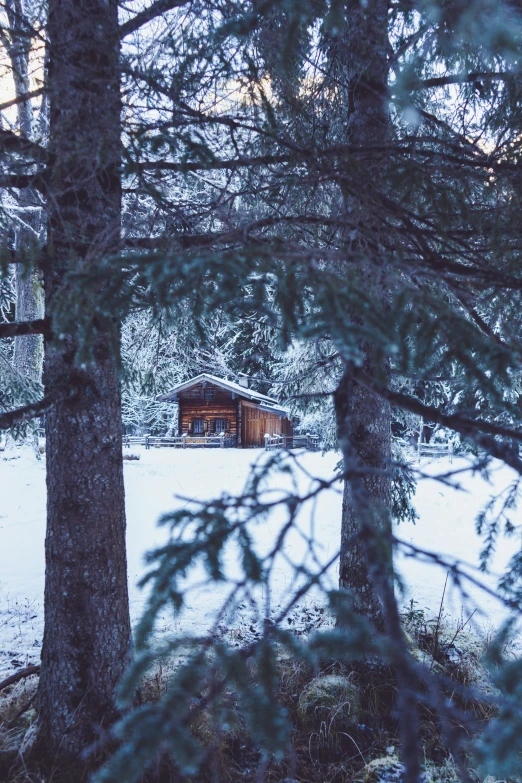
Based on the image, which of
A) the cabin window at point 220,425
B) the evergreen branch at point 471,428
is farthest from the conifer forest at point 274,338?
the cabin window at point 220,425

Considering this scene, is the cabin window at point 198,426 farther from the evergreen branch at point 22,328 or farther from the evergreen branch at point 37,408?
the evergreen branch at point 22,328

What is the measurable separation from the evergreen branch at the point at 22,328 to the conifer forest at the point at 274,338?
0.03 meters

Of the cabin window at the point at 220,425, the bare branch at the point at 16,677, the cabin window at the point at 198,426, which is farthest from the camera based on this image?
the cabin window at the point at 198,426

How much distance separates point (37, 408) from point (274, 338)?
229cm

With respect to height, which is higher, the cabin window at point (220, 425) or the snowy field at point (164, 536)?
the cabin window at point (220, 425)

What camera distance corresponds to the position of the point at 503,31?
6.48 ft

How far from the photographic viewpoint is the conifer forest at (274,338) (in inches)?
59.9

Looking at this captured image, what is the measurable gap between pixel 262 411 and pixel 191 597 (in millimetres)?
21982

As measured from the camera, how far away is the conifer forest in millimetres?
1521

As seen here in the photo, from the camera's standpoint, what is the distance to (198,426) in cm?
2959

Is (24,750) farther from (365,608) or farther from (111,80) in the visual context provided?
(111,80)

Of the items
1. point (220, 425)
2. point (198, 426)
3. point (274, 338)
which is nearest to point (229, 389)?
point (220, 425)

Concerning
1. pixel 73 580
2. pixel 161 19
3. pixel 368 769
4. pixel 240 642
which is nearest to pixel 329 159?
pixel 161 19

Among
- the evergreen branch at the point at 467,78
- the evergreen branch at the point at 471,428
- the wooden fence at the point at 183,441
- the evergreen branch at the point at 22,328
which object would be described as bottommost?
the wooden fence at the point at 183,441
